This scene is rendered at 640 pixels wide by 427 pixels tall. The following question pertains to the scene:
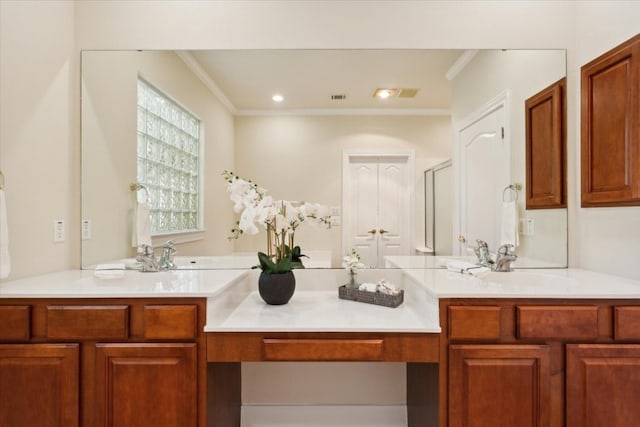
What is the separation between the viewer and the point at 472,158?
1996 millimetres

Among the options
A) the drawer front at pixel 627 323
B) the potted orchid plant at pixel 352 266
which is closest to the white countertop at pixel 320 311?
the potted orchid plant at pixel 352 266

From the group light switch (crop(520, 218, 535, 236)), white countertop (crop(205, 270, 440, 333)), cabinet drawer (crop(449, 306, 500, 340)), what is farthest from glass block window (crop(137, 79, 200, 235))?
light switch (crop(520, 218, 535, 236))

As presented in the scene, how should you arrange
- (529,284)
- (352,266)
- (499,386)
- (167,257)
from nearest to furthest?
(499,386) → (529,284) → (352,266) → (167,257)

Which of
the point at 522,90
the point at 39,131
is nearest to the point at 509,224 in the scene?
the point at 522,90

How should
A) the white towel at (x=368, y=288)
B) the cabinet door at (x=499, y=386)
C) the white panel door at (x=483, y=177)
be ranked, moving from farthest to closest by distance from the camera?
the white panel door at (x=483, y=177) → the white towel at (x=368, y=288) → the cabinet door at (x=499, y=386)

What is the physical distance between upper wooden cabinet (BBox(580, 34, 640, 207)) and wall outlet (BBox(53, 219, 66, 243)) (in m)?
2.74

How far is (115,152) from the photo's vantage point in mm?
1987

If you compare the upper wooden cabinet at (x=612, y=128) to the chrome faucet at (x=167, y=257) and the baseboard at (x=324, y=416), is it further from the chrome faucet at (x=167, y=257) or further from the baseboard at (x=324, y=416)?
the chrome faucet at (x=167, y=257)

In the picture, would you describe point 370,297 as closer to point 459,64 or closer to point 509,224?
point 509,224

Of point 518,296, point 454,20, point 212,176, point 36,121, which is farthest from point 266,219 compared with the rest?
point 454,20

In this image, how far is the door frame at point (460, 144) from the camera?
1.97 metres

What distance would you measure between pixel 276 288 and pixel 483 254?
45.3 inches

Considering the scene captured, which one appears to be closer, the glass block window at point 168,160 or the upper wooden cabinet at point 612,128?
the upper wooden cabinet at point 612,128

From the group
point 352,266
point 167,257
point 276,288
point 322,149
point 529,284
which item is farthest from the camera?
point 322,149
